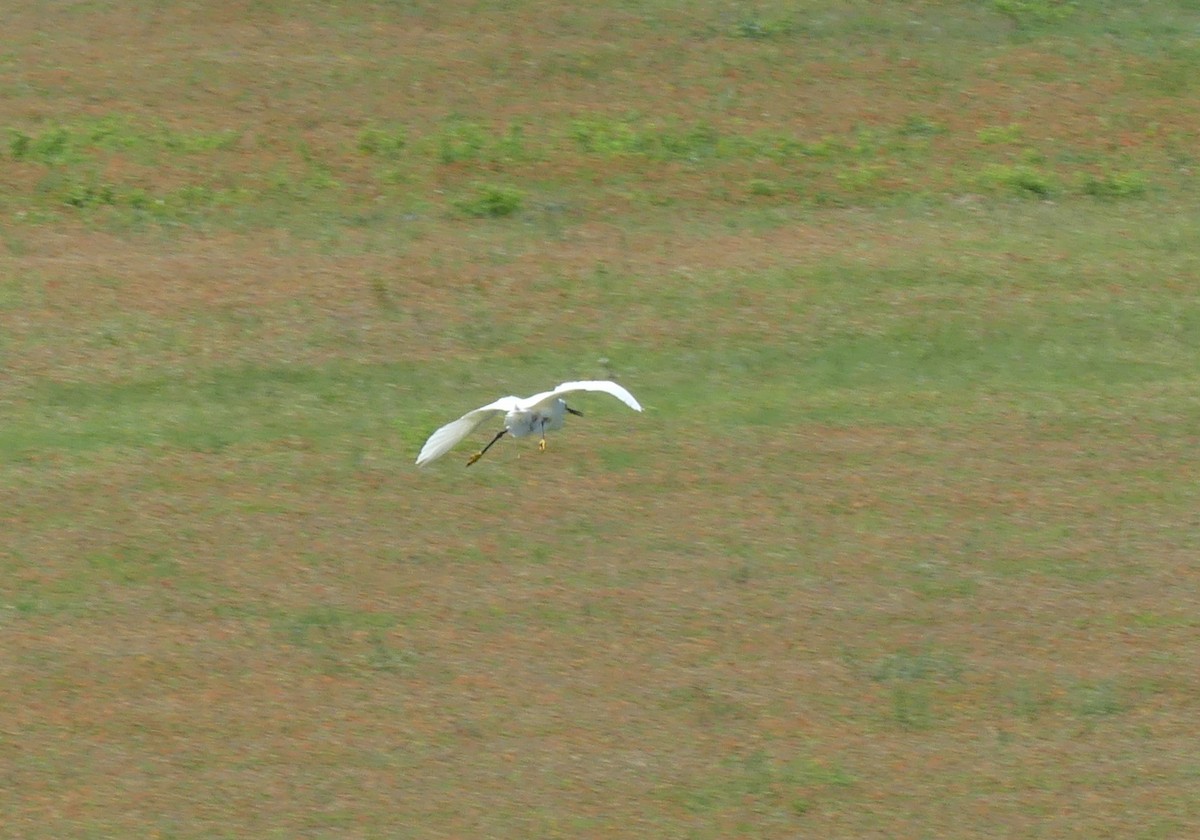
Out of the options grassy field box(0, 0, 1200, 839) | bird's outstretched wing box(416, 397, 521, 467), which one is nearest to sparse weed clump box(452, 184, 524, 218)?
grassy field box(0, 0, 1200, 839)

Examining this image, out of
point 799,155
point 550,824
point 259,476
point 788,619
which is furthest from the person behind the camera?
point 799,155

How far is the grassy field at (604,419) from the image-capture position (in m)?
7.86

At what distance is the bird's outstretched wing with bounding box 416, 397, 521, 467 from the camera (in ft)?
28.3

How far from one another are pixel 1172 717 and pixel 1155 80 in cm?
995

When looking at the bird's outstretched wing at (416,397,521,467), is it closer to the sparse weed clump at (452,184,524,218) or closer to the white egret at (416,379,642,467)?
the white egret at (416,379,642,467)

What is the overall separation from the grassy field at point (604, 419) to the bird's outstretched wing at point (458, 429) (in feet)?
2.31

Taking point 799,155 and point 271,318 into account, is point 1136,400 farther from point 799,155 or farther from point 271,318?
point 271,318

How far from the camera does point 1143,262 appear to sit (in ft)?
45.8

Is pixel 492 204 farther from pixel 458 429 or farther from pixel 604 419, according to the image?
pixel 458 429

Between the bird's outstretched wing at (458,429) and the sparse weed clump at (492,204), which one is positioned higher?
the sparse weed clump at (492,204)

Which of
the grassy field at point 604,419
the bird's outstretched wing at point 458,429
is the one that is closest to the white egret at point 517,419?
the bird's outstretched wing at point 458,429

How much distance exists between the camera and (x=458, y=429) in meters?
8.92

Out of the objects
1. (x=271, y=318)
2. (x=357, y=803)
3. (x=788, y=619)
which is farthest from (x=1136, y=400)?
(x=357, y=803)

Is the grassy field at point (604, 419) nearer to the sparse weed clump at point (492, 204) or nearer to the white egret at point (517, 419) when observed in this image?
the sparse weed clump at point (492, 204)
